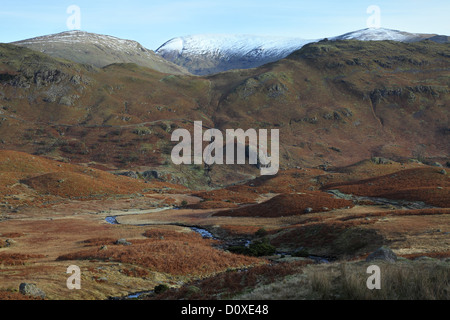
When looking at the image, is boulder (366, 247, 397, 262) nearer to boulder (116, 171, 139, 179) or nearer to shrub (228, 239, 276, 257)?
shrub (228, 239, 276, 257)

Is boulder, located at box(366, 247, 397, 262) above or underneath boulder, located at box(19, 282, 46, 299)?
above

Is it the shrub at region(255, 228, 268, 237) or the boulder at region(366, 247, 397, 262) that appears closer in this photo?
the boulder at region(366, 247, 397, 262)

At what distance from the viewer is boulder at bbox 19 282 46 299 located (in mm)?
21350

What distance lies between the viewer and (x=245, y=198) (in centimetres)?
9469

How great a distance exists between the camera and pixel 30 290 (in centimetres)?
2158

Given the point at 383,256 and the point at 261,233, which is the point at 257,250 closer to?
the point at 261,233

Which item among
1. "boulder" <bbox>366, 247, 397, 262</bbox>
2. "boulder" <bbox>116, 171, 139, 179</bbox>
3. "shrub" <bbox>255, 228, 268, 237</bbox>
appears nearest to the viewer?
"boulder" <bbox>366, 247, 397, 262</bbox>

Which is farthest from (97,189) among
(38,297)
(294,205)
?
(38,297)

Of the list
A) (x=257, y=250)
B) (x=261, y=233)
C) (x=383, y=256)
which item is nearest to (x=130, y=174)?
(x=261, y=233)

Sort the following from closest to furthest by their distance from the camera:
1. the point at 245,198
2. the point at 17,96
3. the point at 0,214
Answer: the point at 0,214 → the point at 245,198 → the point at 17,96

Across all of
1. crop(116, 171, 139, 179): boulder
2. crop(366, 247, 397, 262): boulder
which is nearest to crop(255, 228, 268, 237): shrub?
crop(366, 247, 397, 262): boulder

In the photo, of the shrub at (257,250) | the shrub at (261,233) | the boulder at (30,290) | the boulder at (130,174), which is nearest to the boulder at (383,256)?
the shrub at (257,250)

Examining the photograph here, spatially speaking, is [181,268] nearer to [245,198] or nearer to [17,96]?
[245,198]
